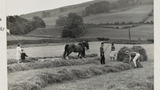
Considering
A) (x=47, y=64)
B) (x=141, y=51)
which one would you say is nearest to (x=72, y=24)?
(x=47, y=64)

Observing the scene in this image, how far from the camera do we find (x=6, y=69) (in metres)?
5.95

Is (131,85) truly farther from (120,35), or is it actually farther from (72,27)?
(72,27)

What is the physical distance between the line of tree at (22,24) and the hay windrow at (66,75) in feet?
2.56

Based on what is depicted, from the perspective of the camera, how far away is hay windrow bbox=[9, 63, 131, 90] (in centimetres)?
563

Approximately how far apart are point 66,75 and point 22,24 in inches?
45.6

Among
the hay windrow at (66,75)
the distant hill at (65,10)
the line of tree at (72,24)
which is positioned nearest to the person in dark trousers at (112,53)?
the hay windrow at (66,75)

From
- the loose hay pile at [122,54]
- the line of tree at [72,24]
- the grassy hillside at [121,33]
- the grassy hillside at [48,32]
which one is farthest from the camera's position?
the grassy hillside at [48,32]

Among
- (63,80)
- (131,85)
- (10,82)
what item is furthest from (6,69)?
(131,85)

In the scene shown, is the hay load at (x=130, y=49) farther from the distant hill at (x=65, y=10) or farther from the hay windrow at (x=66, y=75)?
the distant hill at (x=65, y=10)

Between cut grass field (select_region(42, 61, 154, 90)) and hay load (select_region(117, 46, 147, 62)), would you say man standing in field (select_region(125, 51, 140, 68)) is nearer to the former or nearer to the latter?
hay load (select_region(117, 46, 147, 62))

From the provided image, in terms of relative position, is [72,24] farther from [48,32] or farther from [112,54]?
[112,54]

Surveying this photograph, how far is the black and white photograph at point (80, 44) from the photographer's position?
551 centimetres

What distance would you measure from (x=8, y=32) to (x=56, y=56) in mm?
931
